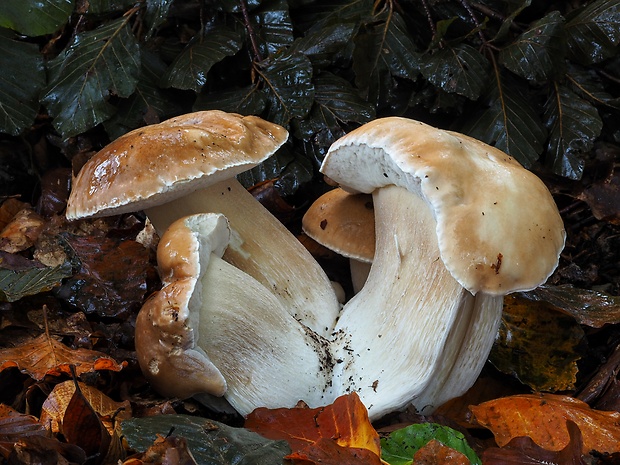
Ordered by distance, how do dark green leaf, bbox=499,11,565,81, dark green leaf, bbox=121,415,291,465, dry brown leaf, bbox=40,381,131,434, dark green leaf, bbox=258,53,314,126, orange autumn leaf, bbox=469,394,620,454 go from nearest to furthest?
dark green leaf, bbox=121,415,291,465
dry brown leaf, bbox=40,381,131,434
orange autumn leaf, bbox=469,394,620,454
dark green leaf, bbox=499,11,565,81
dark green leaf, bbox=258,53,314,126

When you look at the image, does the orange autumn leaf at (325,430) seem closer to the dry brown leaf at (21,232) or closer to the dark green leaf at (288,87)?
the dark green leaf at (288,87)

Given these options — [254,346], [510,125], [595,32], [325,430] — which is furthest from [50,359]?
[595,32]

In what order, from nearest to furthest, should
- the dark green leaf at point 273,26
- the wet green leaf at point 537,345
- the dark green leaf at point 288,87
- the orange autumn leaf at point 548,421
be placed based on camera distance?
the orange autumn leaf at point 548,421 → the wet green leaf at point 537,345 → the dark green leaf at point 288,87 → the dark green leaf at point 273,26

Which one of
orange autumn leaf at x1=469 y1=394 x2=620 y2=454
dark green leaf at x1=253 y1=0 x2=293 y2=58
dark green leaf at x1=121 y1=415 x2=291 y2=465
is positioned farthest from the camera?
dark green leaf at x1=253 y1=0 x2=293 y2=58

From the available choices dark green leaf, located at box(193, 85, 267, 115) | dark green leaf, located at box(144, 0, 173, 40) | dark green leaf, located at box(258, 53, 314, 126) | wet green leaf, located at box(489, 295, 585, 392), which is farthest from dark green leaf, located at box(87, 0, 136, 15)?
wet green leaf, located at box(489, 295, 585, 392)

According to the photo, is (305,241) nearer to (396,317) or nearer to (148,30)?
(396,317)

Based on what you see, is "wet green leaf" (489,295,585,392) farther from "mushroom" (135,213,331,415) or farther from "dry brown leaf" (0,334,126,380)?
"dry brown leaf" (0,334,126,380)

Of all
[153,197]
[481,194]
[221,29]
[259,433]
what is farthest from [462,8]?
[259,433]

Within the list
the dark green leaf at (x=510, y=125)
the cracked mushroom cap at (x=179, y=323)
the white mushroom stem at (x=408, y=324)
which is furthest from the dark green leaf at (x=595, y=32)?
the cracked mushroom cap at (x=179, y=323)
